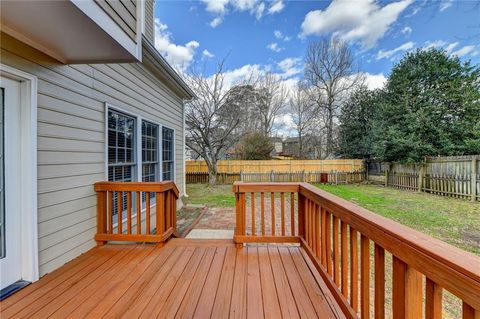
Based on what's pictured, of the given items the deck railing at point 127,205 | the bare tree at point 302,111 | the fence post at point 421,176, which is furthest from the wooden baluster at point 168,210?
the bare tree at point 302,111

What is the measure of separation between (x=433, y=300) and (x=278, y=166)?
43.7 ft

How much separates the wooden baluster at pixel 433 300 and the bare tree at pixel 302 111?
18415mm

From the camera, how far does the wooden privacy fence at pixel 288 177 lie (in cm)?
1331

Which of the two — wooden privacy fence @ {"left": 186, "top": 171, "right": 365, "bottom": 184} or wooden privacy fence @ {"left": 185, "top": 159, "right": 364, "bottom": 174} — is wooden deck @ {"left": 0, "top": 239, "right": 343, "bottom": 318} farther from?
wooden privacy fence @ {"left": 185, "top": 159, "right": 364, "bottom": 174}

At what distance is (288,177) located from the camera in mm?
13547

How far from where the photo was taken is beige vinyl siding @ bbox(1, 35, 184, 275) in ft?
7.72

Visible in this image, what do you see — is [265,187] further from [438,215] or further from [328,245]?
[438,215]

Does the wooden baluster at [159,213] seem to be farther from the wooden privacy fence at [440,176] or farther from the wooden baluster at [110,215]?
the wooden privacy fence at [440,176]

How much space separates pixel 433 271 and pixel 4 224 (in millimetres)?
3017

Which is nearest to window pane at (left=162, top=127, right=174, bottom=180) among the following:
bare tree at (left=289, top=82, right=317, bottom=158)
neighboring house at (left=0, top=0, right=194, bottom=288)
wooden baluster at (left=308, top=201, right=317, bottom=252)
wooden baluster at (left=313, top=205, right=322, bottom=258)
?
neighboring house at (left=0, top=0, right=194, bottom=288)

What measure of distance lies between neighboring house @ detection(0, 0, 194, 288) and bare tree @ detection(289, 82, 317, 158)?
54.5 ft

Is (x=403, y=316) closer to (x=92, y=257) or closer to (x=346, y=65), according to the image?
(x=92, y=257)

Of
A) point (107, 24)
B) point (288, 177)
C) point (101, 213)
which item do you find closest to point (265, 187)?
point (101, 213)

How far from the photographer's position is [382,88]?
13672mm
